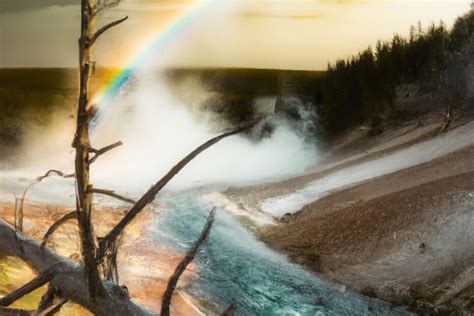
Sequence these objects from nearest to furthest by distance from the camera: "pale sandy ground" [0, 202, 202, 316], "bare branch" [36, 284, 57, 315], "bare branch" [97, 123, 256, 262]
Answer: "bare branch" [97, 123, 256, 262]
"bare branch" [36, 284, 57, 315]
"pale sandy ground" [0, 202, 202, 316]

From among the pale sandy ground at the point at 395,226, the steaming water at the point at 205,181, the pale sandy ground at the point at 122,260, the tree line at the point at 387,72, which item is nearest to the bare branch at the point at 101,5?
the pale sandy ground at the point at 122,260

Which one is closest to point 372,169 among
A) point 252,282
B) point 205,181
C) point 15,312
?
point 205,181

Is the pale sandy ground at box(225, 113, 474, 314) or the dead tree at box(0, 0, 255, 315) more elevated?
the dead tree at box(0, 0, 255, 315)

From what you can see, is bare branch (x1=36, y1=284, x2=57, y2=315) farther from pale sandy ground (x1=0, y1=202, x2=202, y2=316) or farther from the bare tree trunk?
pale sandy ground (x1=0, y1=202, x2=202, y2=316)

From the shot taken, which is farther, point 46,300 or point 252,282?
point 252,282

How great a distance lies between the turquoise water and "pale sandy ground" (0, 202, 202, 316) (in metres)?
0.79

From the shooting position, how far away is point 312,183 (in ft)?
91.3

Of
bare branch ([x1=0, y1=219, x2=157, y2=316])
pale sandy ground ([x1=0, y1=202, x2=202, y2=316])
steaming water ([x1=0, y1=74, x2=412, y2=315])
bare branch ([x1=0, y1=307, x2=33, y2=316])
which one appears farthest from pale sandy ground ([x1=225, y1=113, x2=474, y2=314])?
bare branch ([x1=0, y1=307, x2=33, y2=316])

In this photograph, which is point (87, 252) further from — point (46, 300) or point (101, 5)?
point (101, 5)

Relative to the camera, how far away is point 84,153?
4047 mm

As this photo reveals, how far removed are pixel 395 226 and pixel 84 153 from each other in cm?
1480

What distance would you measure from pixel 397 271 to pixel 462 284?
6.37 ft

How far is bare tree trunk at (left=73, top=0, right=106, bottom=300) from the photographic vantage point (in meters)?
3.71

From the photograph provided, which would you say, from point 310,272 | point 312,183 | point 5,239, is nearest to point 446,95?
point 312,183
